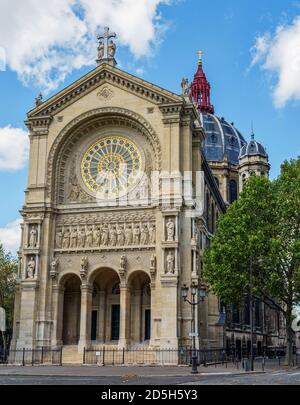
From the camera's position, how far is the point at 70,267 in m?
52.8

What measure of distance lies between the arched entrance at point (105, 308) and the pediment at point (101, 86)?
16120mm

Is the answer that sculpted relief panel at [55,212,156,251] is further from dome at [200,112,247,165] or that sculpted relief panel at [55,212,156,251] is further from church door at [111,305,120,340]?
dome at [200,112,247,165]

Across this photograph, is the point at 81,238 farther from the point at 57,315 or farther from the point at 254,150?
the point at 254,150

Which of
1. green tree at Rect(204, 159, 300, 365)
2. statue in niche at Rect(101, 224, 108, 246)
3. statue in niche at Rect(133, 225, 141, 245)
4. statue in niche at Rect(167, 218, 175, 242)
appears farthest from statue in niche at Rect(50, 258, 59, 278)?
green tree at Rect(204, 159, 300, 365)

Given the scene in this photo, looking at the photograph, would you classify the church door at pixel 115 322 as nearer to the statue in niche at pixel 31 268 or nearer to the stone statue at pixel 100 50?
the statue in niche at pixel 31 268

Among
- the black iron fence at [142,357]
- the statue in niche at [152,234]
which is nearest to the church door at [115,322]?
the black iron fence at [142,357]

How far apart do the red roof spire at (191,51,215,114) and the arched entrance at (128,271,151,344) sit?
256ft

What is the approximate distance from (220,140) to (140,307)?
6327cm

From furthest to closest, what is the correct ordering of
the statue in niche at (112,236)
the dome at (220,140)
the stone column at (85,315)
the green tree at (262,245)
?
the dome at (220,140) → the statue in niche at (112,236) → the stone column at (85,315) → the green tree at (262,245)

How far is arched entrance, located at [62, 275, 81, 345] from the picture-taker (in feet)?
178

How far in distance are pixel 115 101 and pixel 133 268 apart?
1556cm

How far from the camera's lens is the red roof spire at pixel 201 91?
415 feet
